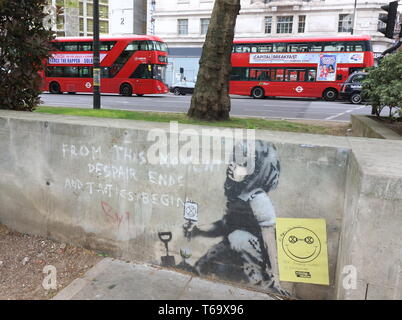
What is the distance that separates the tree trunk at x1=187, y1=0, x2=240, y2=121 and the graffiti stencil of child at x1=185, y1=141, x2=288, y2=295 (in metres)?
6.52

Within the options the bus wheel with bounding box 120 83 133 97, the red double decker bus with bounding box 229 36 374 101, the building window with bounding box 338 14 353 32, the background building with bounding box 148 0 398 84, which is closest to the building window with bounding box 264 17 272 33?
the background building with bounding box 148 0 398 84

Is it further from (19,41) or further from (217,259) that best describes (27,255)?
(19,41)

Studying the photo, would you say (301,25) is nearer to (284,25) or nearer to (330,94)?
(284,25)

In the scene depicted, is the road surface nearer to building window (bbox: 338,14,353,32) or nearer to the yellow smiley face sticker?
the yellow smiley face sticker

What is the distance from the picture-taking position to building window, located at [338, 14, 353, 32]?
118ft

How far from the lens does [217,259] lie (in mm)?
3172

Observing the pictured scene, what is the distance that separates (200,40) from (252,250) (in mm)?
40625

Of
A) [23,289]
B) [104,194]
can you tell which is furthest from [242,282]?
[23,289]

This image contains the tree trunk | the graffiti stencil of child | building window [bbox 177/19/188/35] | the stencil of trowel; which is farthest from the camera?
building window [bbox 177/19/188/35]

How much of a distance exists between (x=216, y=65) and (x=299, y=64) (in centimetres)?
1629

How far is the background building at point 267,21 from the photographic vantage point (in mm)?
35062

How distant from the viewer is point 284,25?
3866cm

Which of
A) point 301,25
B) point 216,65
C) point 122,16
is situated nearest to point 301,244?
point 216,65

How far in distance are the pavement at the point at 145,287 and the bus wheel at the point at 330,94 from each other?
22.8 metres
